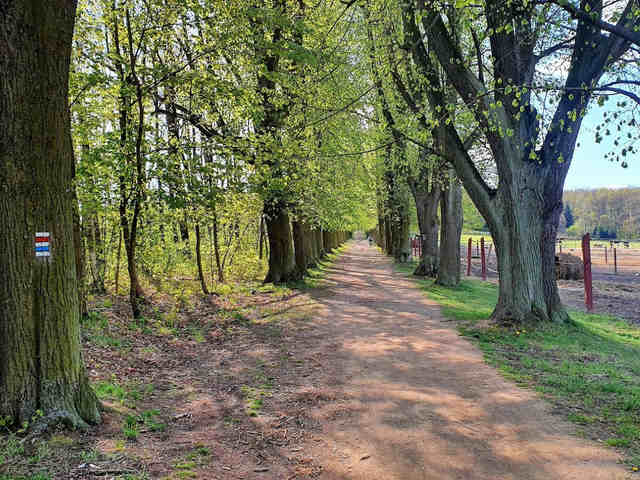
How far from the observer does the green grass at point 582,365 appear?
4812 mm

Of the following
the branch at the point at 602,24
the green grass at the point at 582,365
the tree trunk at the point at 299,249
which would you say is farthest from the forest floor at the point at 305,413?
the tree trunk at the point at 299,249

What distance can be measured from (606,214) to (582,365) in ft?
367

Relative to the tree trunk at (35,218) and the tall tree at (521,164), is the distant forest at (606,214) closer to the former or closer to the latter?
the tall tree at (521,164)

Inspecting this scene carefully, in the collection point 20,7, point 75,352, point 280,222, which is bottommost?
point 75,352

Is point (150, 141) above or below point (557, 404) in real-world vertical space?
above

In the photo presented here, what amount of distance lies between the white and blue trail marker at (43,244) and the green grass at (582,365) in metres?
5.45

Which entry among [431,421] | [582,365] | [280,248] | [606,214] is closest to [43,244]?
[431,421]

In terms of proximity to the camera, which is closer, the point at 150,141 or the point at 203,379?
the point at 203,379

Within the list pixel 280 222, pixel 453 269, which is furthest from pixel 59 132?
pixel 453 269

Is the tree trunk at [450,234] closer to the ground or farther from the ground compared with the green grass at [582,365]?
farther from the ground

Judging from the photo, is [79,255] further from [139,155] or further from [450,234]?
[450,234]

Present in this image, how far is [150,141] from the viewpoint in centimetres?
1036

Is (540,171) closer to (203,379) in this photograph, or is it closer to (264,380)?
(264,380)

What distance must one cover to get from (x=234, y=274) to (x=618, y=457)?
1716cm
